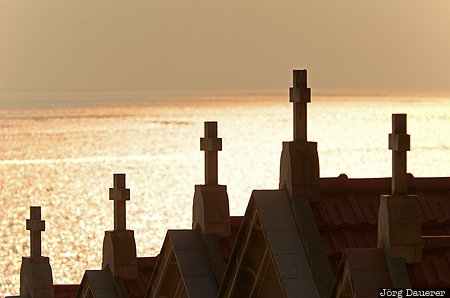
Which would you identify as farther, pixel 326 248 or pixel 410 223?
pixel 326 248

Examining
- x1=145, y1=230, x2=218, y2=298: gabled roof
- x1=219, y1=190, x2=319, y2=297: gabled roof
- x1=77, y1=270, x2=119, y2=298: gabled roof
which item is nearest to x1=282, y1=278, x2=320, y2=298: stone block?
x1=219, y1=190, x2=319, y2=297: gabled roof

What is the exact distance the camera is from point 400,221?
1980 centimetres

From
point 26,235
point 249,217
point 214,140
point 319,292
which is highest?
point 26,235

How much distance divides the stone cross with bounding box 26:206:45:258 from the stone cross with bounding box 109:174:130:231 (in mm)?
3596

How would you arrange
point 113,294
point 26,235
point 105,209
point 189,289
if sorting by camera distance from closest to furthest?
point 189,289
point 113,294
point 26,235
point 105,209

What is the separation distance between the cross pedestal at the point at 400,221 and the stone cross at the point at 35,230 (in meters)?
13.6

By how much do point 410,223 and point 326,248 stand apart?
2.57m

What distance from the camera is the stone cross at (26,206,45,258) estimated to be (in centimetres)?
3256

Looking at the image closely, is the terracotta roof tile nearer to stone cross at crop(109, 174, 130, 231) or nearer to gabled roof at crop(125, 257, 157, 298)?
gabled roof at crop(125, 257, 157, 298)

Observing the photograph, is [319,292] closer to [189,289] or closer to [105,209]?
[189,289]

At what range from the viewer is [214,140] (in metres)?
26.3

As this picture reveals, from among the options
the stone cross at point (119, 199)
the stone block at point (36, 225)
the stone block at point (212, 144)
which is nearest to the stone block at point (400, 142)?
the stone block at point (212, 144)

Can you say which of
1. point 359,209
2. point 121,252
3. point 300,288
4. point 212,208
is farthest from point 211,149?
point 300,288

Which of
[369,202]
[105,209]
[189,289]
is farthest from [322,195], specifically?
[105,209]
